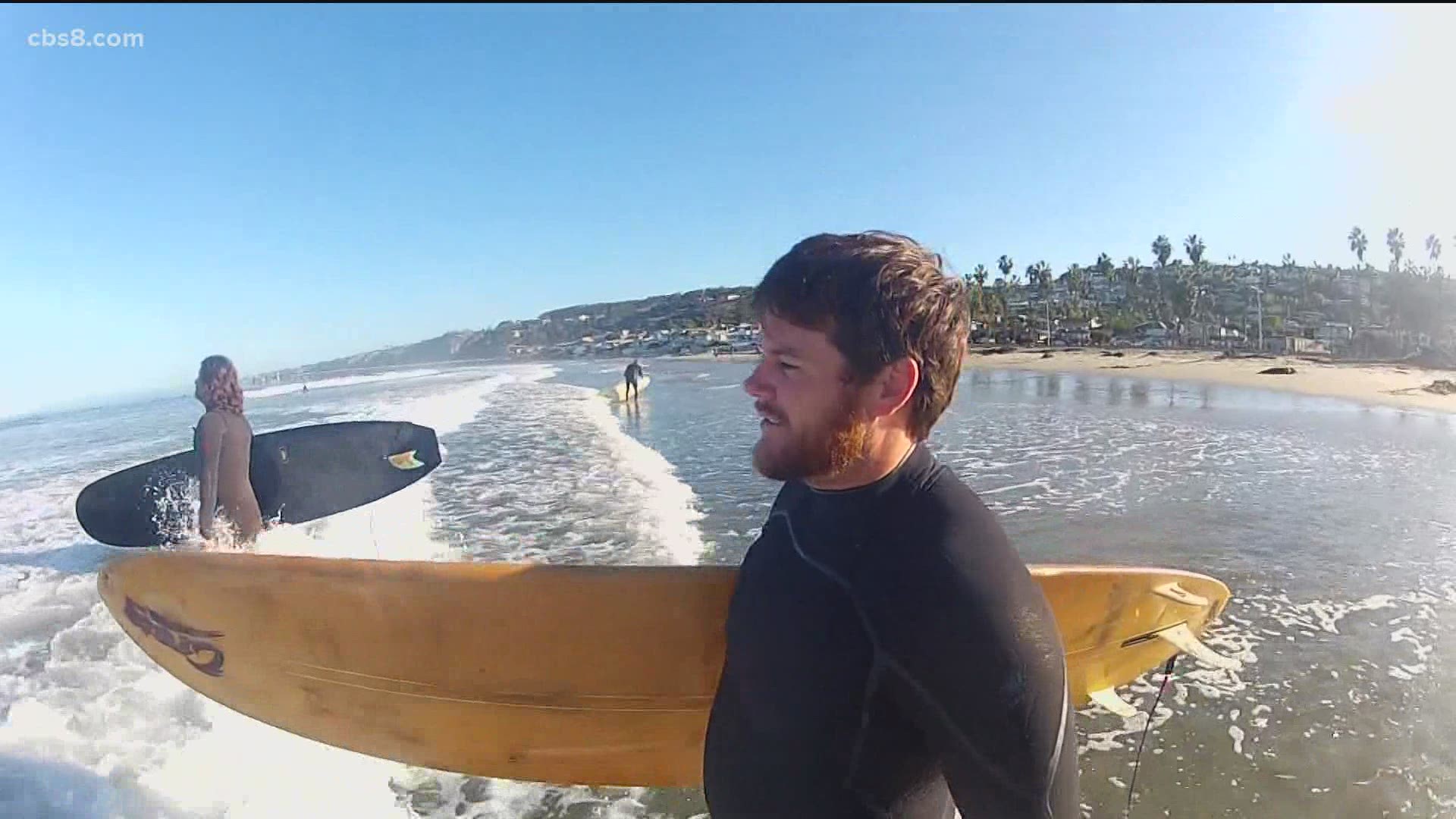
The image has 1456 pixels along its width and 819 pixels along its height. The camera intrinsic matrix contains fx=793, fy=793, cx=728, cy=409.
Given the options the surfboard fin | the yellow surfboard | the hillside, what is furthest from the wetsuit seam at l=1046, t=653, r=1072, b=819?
the hillside

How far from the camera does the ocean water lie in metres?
3.28

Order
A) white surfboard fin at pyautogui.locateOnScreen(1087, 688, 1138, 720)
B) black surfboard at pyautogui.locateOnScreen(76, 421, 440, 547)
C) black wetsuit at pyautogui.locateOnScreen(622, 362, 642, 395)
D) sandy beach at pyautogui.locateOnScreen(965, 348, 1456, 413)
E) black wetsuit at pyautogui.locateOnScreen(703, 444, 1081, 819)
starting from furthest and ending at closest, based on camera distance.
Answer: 1. black wetsuit at pyautogui.locateOnScreen(622, 362, 642, 395)
2. sandy beach at pyautogui.locateOnScreen(965, 348, 1456, 413)
3. black surfboard at pyautogui.locateOnScreen(76, 421, 440, 547)
4. white surfboard fin at pyautogui.locateOnScreen(1087, 688, 1138, 720)
5. black wetsuit at pyautogui.locateOnScreen(703, 444, 1081, 819)

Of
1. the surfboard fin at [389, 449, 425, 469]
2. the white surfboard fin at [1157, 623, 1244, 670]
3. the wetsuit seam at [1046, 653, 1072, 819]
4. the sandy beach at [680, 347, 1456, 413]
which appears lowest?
the sandy beach at [680, 347, 1456, 413]

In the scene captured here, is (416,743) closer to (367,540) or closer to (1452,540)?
(367,540)

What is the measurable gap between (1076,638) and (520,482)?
8.49 m

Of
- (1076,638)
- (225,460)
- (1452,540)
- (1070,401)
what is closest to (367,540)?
(225,460)

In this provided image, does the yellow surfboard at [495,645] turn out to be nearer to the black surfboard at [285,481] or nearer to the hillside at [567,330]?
the black surfboard at [285,481]

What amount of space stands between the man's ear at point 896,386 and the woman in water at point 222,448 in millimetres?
5143

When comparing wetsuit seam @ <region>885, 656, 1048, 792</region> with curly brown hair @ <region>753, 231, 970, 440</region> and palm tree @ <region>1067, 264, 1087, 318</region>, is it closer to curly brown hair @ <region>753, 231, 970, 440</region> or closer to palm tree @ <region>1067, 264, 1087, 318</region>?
curly brown hair @ <region>753, 231, 970, 440</region>

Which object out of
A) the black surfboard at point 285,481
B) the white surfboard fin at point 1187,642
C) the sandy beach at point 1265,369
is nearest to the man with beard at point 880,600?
the white surfboard fin at point 1187,642

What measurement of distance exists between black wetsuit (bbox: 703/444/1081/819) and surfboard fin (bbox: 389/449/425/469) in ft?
26.4

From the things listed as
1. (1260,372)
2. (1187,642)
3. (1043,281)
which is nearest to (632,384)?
(1187,642)

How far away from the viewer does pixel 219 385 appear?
524 centimetres

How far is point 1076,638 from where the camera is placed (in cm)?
266
